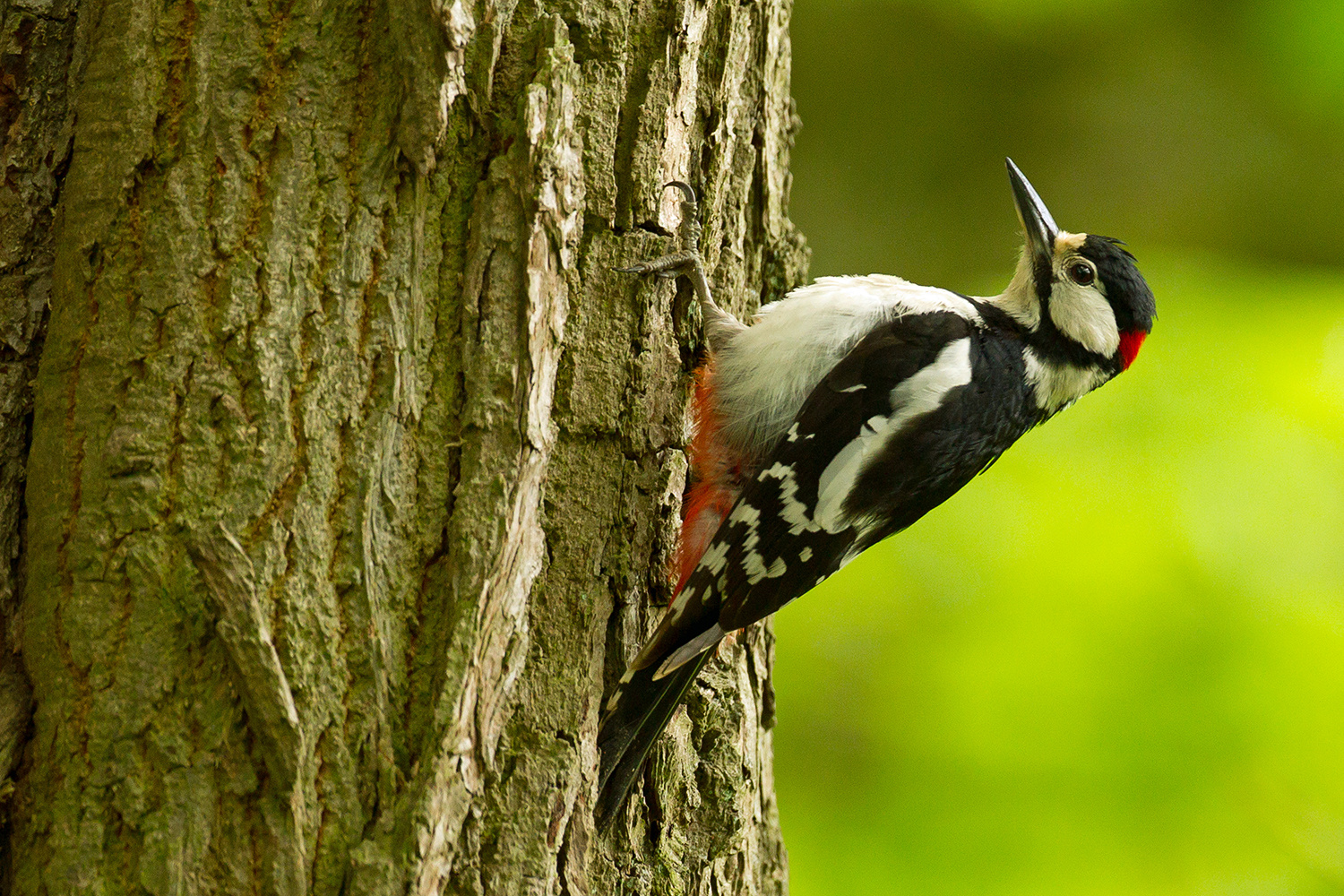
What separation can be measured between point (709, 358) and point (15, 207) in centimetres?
107

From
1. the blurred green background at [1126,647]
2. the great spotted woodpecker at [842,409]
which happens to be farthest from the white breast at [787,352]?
the blurred green background at [1126,647]

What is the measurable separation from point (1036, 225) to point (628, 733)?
1505mm

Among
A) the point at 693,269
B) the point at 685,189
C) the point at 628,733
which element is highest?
the point at 685,189

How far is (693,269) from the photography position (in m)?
1.74

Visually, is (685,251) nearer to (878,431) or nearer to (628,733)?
(878,431)

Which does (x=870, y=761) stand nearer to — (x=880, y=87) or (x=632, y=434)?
(x=632, y=434)

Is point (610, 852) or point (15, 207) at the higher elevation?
point (15, 207)

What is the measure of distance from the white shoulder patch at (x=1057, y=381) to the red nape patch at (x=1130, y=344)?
0.05 m

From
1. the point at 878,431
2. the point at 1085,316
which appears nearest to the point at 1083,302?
the point at 1085,316

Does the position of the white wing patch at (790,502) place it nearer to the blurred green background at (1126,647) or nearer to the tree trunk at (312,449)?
the tree trunk at (312,449)

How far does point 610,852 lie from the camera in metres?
1.49

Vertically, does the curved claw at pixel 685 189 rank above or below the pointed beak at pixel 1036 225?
below

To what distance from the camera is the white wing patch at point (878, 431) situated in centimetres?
191

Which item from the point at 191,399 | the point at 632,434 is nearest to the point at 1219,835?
the point at 632,434
